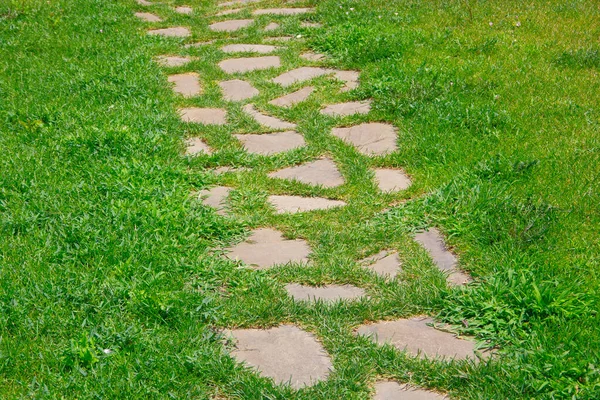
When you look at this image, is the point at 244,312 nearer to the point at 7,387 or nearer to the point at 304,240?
the point at 304,240

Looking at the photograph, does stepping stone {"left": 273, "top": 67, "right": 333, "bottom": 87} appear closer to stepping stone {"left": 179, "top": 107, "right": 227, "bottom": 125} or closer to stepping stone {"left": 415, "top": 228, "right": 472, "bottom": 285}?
stepping stone {"left": 179, "top": 107, "right": 227, "bottom": 125}

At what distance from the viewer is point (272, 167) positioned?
182 inches

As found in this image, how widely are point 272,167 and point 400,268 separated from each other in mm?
1387

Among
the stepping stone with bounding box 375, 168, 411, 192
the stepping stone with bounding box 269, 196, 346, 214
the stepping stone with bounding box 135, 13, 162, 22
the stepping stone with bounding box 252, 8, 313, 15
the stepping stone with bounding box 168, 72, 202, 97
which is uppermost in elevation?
the stepping stone with bounding box 252, 8, 313, 15

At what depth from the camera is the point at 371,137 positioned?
198 inches

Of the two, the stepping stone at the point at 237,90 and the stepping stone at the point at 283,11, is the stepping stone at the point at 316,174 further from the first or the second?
the stepping stone at the point at 283,11

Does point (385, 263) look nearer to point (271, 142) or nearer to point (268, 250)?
point (268, 250)

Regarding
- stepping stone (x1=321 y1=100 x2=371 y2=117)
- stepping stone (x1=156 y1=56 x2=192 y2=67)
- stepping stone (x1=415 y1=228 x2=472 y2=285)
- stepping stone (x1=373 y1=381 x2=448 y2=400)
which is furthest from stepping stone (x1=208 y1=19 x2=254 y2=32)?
stepping stone (x1=373 y1=381 x2=448 y2=400)

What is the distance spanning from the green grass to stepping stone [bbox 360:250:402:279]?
0.05 m

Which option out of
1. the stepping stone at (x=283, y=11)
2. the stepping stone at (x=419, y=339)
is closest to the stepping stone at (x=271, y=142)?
the stepping stone at (x=419, y=339)

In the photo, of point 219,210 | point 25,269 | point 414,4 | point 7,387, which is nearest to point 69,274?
point 25,269

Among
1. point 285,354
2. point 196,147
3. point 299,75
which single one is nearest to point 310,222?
point 285,354

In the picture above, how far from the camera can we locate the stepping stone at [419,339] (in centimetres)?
295

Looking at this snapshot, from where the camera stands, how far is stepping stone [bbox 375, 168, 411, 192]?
14.2ft
